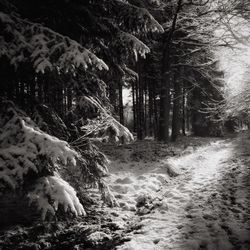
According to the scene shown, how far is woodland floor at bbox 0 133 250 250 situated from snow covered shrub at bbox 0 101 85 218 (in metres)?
1.66

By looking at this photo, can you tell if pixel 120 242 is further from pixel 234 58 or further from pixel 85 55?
pixel 234 58

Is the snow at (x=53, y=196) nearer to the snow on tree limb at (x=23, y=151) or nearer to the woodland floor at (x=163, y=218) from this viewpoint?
the snow on tree limb at (x=23, y=151)

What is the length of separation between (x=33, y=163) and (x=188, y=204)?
4158 mm

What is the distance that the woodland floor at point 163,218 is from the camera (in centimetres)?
496

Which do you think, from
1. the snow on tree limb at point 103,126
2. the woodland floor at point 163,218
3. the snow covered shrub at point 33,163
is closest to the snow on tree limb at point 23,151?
the snow covered shrub at point 33,163

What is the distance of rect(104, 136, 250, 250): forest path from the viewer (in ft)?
16.1

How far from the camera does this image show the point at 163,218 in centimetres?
593

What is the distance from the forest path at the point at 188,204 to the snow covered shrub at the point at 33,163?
1.78 m

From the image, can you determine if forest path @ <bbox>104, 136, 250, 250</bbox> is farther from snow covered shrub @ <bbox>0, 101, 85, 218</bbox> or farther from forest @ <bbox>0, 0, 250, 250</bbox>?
snow covered shrub @ <bbox>0, 101, 85, 218</bbox>

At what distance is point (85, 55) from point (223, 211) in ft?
14.3

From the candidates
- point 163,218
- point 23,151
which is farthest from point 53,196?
point 163,218

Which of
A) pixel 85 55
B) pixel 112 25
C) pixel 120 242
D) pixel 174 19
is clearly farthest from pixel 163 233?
pixel 174 19

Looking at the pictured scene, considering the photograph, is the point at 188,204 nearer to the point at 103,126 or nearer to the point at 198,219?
the point at 198,219

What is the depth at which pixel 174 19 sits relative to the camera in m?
13.8
